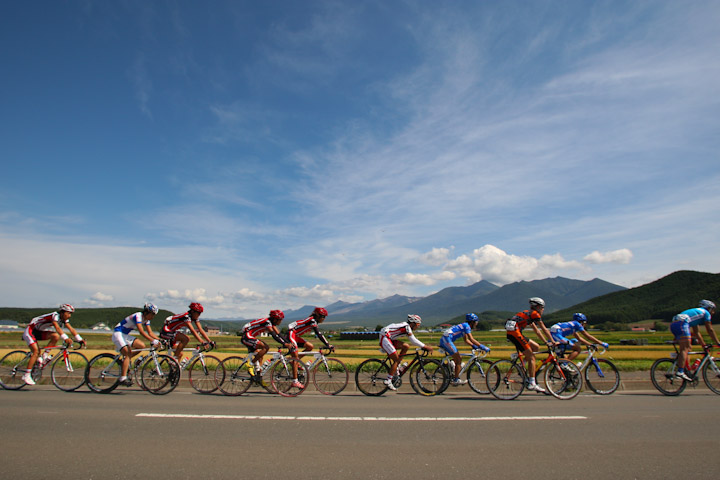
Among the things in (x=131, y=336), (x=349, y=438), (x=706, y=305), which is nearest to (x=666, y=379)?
(x=706, y=305)

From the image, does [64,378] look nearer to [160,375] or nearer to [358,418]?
[160,375]

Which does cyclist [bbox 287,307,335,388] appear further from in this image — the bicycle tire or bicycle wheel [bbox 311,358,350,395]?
the bicycle tire

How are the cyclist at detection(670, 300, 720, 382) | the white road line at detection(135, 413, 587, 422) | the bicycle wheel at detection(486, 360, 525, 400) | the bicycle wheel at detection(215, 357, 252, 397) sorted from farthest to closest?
the cyclist at detection(670, 300, 720, 382) → the bicycle wheel at detection(215, 357, 252, 397) → the bicycle wheel at detection(486, 360, 525, 400) → the white road line at detection(135, 413, 587, 422)

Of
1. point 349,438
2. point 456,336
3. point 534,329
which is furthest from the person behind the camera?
point 456,336

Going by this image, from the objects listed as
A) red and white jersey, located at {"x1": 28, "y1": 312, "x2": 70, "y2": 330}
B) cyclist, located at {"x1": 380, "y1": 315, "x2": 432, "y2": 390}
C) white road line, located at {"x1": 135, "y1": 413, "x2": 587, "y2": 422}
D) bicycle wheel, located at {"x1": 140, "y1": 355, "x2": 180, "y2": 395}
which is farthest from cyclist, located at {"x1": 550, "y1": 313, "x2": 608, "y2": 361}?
red and white jersey, located at {"x1": 28, "y1": 312, "x2": 70, "y2": 330}

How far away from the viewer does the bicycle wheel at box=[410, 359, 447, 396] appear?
10.9 metres

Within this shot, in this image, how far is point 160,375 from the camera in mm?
10273

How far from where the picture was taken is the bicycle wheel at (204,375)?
35.2ft

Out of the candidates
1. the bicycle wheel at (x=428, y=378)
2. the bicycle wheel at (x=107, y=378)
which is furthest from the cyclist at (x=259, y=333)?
the bicycle wheel at (x=428, y=378)

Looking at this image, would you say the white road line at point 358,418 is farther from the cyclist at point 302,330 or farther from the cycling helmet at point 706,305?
the cycling helmet at point 706,305

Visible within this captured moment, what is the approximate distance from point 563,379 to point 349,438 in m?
6.64

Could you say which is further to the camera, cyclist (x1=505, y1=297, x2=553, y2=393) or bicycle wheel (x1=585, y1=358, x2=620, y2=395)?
bicycle wheel (x1=585, y1=358, x2=620, y2=395)

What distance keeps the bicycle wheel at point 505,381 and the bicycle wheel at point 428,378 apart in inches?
46.0

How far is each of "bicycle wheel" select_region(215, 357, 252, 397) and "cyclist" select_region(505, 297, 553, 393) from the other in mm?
6621
